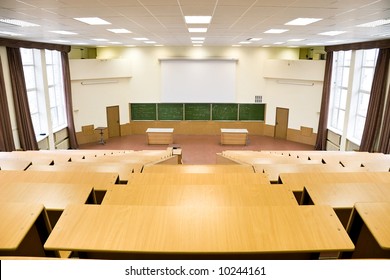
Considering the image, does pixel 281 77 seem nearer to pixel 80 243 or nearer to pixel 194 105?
pixel 194 105

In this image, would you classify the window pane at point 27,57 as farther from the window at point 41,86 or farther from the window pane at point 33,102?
the window pane at point 33,102

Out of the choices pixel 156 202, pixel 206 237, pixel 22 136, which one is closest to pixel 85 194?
pixel 156 202

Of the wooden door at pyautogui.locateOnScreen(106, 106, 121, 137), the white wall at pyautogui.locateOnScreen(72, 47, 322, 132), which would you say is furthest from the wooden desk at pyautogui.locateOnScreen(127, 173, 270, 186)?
the wooden door at pyautogui.locateOnScreen(106, 106, 121, 137)

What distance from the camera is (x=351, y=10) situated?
438 centimetres

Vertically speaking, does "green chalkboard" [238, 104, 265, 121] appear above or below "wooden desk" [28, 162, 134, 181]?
below

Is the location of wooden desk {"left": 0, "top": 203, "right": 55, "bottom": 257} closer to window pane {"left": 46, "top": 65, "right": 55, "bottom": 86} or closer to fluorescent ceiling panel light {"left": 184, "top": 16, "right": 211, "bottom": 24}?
fluorescent ceiling panel light {"left": 184, "top": 16, "right": 211, "bottom": 24}

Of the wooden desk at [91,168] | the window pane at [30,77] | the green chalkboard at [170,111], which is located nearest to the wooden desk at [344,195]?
the wooden desk at [91,168]

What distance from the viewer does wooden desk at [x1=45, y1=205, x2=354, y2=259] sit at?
1500mm

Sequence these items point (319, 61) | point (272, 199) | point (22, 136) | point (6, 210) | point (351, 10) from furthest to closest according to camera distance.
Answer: point (319, 61)
point (22, 136)
point (351, 10)
point (272, 199)
point (6, 210)

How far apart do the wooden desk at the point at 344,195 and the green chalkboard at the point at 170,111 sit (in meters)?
12.8

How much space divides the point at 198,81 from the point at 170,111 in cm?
204

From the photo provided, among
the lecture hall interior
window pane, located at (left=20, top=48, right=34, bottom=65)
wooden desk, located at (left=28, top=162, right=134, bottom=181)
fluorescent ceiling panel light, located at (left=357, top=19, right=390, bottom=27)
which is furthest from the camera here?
window pane, located at (left=20, top=48, right=34, bottom=65)

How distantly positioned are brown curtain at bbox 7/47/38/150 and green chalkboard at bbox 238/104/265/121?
30.8ft

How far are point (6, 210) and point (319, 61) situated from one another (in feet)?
42.8
